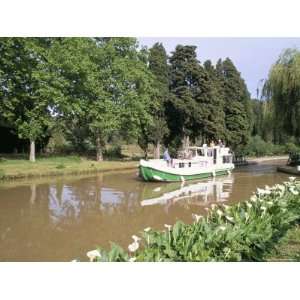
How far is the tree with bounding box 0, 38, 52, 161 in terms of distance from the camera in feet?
55.0

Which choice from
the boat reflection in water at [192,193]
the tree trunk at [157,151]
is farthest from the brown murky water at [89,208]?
the tree trunk at [157,151]

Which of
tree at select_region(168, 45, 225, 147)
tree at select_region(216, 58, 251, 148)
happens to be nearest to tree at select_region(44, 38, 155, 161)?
tree at select_region(168, 45, 225, 147)

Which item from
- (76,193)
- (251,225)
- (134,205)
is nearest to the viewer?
(251,225)

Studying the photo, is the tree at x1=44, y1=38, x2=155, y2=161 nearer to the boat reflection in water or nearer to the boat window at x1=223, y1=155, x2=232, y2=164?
the boat reflection in water

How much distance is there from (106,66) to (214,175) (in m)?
6.25

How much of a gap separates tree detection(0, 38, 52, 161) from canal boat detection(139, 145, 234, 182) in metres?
5.91

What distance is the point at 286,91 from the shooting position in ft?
50.7

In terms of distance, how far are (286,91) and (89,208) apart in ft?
31.0

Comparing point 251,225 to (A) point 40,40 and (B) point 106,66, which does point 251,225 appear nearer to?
(B) point 106,66

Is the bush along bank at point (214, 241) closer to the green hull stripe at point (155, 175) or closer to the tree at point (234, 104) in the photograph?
the green hull stripe at point (155, 175)

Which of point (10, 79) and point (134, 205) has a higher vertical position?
point (10, 79)

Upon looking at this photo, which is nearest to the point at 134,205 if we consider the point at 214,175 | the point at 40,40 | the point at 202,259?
the point at 202,259
